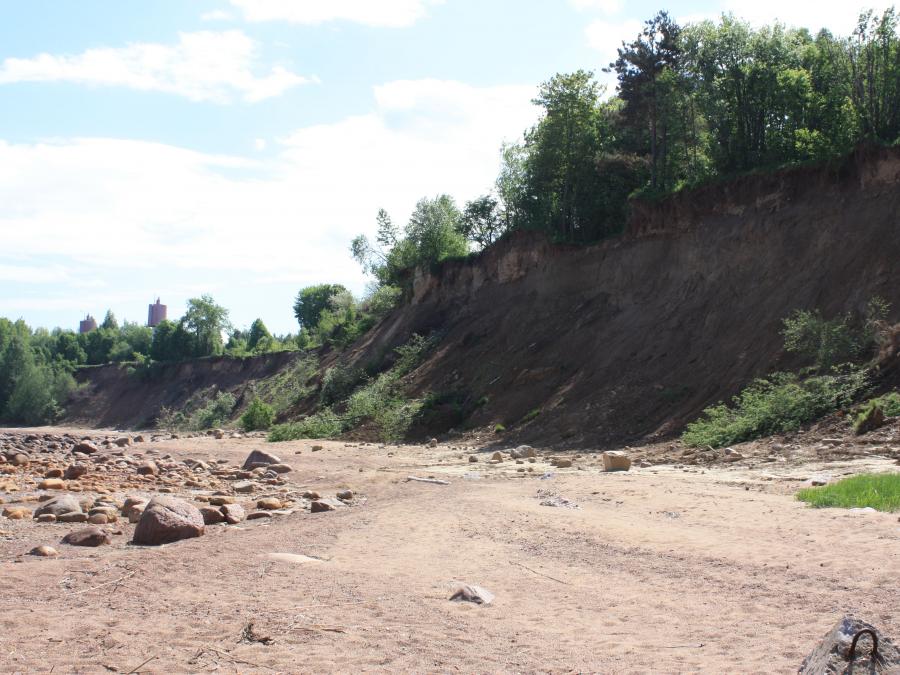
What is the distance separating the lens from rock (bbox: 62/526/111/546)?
8.98 m

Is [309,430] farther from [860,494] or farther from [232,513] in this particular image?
[860,494]

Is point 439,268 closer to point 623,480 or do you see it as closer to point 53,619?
point 623,480

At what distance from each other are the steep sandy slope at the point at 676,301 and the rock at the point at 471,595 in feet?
49.5

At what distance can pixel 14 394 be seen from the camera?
7881 cm

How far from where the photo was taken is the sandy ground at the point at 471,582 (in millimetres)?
5352

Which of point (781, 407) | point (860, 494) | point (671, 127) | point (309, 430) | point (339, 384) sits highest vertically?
point (671, 127)

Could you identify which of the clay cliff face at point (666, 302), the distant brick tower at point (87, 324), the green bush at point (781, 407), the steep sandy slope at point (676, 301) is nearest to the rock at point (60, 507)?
the green bush at point (781, 407)

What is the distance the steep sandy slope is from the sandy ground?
453 inches

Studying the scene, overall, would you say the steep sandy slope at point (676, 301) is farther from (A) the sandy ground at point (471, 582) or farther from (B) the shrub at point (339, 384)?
(A) the sandy ground at point (471, 582)

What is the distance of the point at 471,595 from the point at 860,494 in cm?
575

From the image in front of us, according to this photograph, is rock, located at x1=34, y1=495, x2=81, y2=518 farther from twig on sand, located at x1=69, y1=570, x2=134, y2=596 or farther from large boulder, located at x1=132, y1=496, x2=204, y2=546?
twig on sand, located at x1=69, y1=570, x2=134, y2=596

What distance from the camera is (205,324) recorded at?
269 ft

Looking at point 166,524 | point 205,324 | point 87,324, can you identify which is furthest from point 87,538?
point 87,324

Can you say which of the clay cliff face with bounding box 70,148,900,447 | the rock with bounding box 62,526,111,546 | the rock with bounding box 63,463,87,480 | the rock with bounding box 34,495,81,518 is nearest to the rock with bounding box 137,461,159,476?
the rock with bounding box 63,463,87,480
